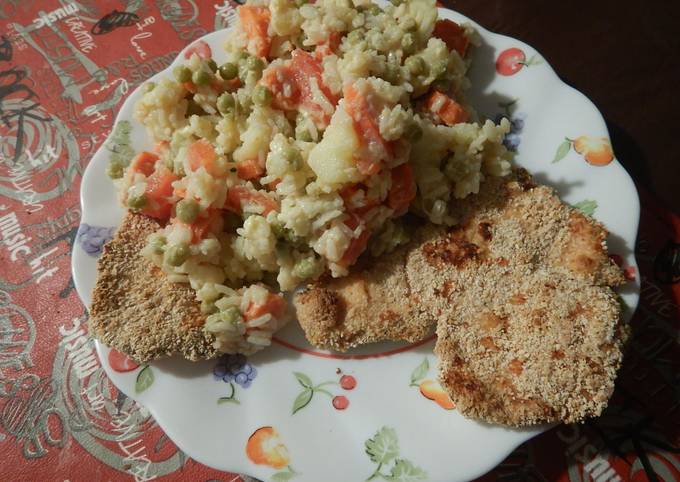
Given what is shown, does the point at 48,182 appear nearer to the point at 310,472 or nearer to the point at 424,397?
the point at 310,472

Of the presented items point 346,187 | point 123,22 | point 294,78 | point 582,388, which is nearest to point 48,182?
point 123,22

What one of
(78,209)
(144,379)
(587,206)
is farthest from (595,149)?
(78,209)

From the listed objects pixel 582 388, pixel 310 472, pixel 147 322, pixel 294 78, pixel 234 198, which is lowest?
pixel 310 472

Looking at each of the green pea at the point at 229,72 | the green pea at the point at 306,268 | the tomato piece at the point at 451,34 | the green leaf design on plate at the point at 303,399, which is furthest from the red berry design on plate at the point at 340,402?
the tomato piece at the point at 451,34

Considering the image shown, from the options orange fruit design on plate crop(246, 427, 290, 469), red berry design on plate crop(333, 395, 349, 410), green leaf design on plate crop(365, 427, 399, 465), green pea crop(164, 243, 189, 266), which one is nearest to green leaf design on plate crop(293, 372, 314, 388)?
red berry design on plate crop(333, 395, 349, 410)

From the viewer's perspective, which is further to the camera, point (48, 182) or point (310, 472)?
point (48, 182)

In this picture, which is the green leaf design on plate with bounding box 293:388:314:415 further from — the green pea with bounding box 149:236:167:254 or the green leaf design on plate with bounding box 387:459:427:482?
the green pea with bounding box 149:236:167:254

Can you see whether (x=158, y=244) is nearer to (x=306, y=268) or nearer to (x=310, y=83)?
(x=306, y=268)

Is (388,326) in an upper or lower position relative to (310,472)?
upper
